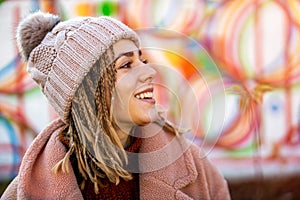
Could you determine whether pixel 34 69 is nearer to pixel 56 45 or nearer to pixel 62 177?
pixel 56 45

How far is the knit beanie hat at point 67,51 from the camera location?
6.41 ft

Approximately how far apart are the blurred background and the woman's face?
1548 mm

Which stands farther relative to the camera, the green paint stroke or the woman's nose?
the green paint stroke

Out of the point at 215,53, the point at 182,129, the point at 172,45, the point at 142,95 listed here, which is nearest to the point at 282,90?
the point at 215,53

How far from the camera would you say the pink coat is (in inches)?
80.4

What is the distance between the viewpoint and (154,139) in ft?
7.13

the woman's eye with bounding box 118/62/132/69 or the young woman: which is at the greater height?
the woman's eye with bounding box 118/62/132/69

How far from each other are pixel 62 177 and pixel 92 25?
0.48 meters

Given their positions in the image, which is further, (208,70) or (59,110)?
(208,70)

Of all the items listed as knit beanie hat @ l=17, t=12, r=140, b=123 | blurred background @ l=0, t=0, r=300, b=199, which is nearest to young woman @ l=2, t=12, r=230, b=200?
knit beanie hat @ l=17, t=12, r=140, b=123

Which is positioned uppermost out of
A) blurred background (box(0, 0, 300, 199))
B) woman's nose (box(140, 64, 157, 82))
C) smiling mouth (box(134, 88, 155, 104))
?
woman's nose (box(140, 64, 157, 82))

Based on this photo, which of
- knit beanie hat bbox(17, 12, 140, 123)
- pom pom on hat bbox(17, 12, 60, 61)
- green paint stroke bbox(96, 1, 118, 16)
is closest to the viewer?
knit beanie hat bbox(17, 12, 140, 123)

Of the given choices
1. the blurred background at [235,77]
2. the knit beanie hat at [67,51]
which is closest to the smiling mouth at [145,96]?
the knit beanie hat at [67,51]

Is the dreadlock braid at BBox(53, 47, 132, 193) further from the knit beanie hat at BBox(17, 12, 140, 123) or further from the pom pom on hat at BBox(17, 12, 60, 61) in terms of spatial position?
the pom pom on hat at BBox(17, 12, 60, 61)
